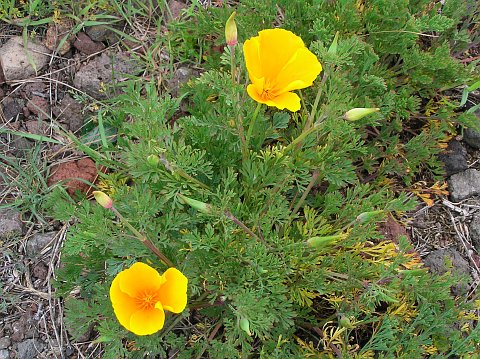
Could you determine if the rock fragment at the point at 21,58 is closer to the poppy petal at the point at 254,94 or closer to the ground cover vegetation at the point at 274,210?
the ground cover vegetation at the point at 274,210

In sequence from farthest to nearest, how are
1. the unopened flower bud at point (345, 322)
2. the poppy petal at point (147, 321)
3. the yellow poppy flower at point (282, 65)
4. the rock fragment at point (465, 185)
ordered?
the rock fragment at point (465, 185)
the unopened flower bud at point (345, 322)
the yellow poppy flower at point (282, 65)
the poppy petal at point (147, 321)

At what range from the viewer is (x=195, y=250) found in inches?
86.7

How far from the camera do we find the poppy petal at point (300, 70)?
6.65 feet

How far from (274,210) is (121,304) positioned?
2.31 ft

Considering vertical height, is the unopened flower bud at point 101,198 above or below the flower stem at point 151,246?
above

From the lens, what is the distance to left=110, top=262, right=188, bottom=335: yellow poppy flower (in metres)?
1.90

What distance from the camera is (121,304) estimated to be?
1927mm

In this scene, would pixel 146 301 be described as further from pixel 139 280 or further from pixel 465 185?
pixel 465 185

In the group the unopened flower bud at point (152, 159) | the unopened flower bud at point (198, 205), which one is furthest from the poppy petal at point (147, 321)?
the unopened flower bud at point (152, 159)

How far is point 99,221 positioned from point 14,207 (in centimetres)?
98

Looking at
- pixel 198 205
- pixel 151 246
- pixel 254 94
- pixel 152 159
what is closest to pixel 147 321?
pixel 151 246

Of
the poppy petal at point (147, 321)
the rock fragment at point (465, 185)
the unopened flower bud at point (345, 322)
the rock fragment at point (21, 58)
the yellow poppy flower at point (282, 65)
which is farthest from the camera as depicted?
the rock fragment at point (21, 58)

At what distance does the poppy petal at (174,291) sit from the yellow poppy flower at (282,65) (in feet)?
2.36

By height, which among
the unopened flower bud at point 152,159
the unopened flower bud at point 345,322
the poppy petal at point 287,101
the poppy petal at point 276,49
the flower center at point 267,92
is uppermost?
the poppy petal at point 276,49
